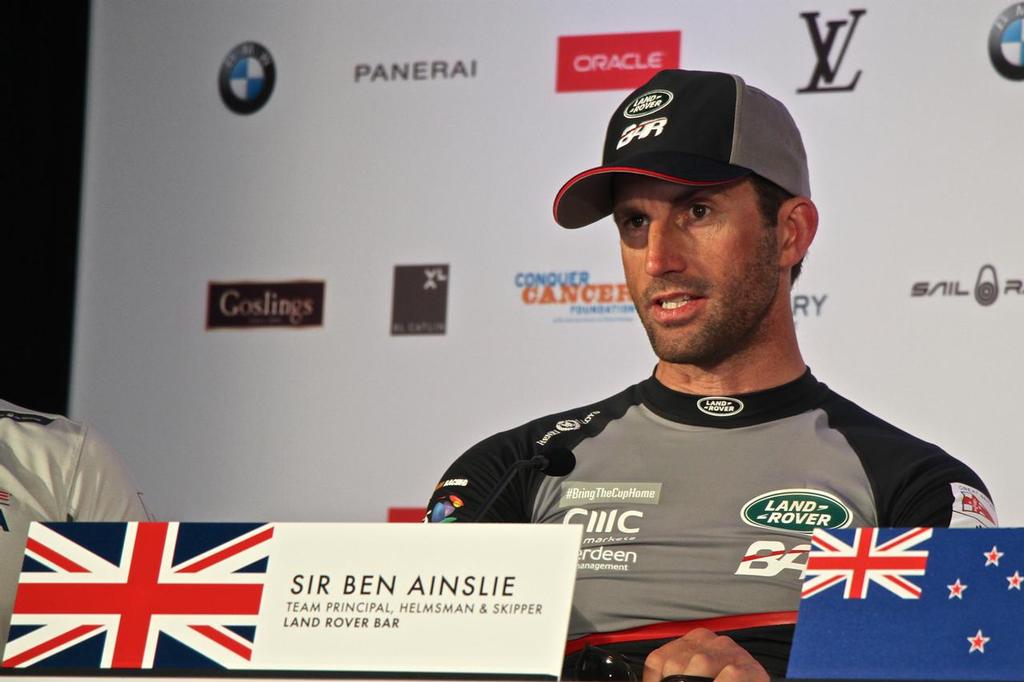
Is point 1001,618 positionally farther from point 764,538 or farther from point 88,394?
point 88,394

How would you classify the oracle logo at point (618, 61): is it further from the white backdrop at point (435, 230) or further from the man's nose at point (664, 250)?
the man's nose at point (664, 250)

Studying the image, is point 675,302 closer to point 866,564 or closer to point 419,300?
point 866,564

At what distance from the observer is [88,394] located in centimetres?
365

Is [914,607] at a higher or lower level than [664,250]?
lower

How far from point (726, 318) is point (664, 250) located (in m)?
0.14

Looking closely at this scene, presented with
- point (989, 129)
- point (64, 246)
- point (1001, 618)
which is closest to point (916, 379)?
point (989, 129)

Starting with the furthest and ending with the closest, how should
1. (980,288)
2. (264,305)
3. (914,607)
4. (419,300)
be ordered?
(264,305) → (419,300) → (980,288) → (914,607)

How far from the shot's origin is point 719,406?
2.16 m

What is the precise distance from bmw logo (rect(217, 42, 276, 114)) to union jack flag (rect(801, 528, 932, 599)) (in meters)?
2.61

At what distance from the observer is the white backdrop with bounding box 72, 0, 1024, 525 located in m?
3.05

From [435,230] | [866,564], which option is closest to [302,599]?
[866,564]

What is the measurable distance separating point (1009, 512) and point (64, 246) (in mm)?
2349

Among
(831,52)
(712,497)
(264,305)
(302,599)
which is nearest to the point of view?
(302,599)

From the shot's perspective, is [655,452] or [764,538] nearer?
[764,538]
